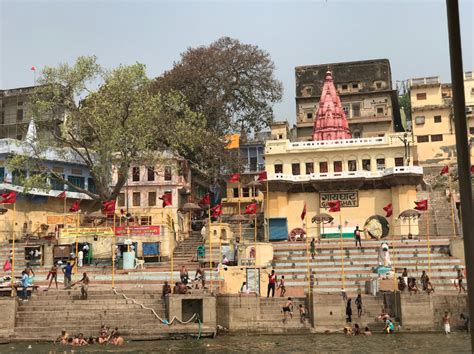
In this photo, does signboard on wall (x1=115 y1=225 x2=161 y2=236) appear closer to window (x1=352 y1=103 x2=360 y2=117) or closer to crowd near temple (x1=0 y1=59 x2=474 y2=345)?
crowd near temple (x1=0 y1=59 x2=474 y2=345)

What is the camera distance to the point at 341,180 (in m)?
42.0

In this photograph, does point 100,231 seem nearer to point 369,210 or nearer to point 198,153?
point 198,153

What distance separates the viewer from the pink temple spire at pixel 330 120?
5044 cm

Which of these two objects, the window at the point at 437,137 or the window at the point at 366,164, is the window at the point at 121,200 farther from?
the window at the point at 437,137

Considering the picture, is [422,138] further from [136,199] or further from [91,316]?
[91,316]

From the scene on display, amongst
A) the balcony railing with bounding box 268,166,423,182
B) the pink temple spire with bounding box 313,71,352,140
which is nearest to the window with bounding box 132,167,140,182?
the balcony railing with bounding box 268,166,423,182

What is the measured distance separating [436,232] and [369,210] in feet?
15.3

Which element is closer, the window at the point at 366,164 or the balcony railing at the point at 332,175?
the balcony railing at the point at 332,175

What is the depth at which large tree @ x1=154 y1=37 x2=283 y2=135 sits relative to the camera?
50.4 m

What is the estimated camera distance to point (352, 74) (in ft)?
210

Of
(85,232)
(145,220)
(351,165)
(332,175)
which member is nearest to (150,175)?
(145,220)

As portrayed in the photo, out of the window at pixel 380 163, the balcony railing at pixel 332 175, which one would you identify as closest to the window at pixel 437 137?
the window at pixel 380 163

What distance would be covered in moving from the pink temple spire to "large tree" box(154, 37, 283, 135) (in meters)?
4.02

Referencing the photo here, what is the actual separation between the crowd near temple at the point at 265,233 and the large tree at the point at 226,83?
230 cm
